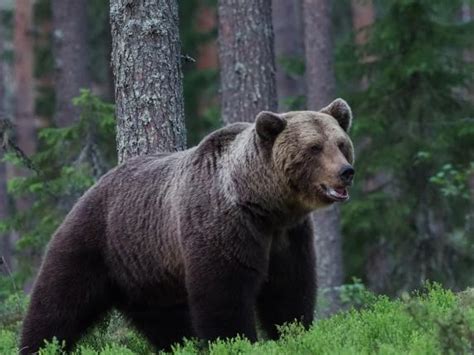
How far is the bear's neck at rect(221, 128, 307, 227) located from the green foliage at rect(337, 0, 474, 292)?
9.25 m

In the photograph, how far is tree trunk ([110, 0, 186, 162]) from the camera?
9.38m

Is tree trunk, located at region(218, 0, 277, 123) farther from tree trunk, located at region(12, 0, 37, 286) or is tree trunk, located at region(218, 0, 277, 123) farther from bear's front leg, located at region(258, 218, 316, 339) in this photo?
tree trunk, located at region(12, 0, 37, 286)

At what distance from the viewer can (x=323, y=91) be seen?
17578 millimetres

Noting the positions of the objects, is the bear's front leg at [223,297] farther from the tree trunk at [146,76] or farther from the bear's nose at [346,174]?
the tree trunk at [146,76]

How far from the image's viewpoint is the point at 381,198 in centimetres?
1728

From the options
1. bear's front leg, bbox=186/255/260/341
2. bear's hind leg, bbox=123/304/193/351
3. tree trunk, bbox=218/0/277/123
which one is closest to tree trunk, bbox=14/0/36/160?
tree trunk, bbox=218/0/277/123

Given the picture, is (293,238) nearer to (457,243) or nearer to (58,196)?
(58,196)

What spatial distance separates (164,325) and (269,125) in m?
2.28

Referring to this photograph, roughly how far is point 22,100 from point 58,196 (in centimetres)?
1311

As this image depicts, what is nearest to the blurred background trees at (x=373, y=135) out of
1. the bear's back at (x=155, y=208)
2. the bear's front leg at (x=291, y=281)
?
the bear's back at (x=155, y=208)

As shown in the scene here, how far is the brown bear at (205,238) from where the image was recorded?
712cm

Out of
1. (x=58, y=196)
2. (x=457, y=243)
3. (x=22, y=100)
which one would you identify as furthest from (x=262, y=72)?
(x=22, y=100)

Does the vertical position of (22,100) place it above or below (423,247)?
above

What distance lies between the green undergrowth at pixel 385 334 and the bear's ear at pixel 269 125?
139 cm
